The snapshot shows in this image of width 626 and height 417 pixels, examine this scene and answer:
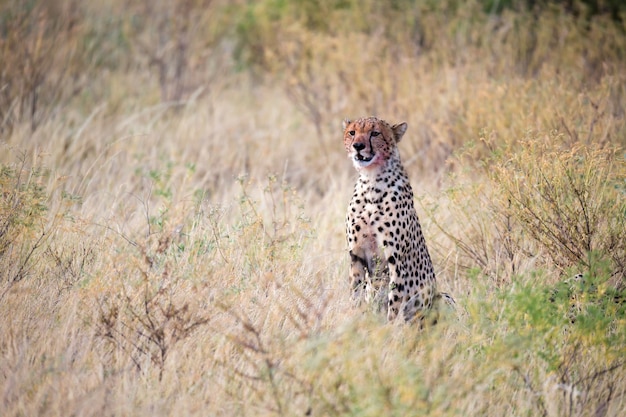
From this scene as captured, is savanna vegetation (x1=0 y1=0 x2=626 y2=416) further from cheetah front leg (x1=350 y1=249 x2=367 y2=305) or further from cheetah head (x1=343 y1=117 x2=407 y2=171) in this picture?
cheetah head (x1=343 y1=117 x2=407 y2=171)

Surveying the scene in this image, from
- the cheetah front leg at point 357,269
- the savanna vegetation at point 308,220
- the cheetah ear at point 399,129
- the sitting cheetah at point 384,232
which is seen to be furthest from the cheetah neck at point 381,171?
the savanna vegetation at point 308,220

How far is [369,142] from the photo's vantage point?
157 inches

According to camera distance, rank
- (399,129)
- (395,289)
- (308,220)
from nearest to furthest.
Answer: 1. (395,289)
2. (399,129)
3. (308,220)

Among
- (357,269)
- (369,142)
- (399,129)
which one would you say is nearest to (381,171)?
(369,142)

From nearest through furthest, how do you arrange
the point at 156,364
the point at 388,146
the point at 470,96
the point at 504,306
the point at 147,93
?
the point at 156,364
the point at 504,306
the point at 388,146
the point at 470,96
the point at 147,93

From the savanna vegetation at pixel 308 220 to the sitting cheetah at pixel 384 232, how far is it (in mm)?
165

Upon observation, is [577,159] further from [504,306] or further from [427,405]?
[427,405]

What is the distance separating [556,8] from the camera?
776 centimetres

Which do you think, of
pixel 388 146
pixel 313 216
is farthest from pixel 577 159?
pixel 313 216

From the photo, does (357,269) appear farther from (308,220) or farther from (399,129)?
(399,129)

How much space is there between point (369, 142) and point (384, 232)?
0.46m

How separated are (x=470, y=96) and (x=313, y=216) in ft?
5.76

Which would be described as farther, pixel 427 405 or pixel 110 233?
pixel 110 233

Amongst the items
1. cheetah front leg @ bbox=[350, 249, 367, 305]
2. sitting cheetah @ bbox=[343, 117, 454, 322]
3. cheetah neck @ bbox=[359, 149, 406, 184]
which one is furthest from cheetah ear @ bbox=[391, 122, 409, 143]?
cheetah front leg @ bbox=[350, 249, 367, 305]
